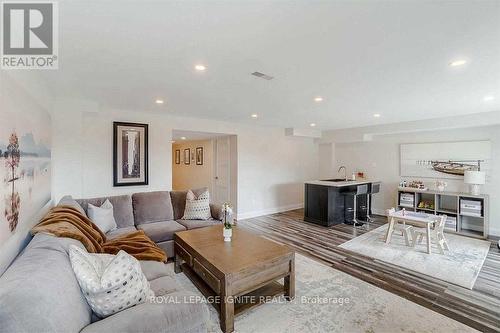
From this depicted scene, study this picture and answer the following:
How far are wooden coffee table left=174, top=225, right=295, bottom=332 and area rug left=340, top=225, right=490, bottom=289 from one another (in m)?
1.87

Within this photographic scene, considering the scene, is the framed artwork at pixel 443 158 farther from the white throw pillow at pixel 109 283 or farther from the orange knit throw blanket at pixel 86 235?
the white throw pillow at pixel 109 283

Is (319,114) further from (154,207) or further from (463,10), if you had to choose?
(154,207)

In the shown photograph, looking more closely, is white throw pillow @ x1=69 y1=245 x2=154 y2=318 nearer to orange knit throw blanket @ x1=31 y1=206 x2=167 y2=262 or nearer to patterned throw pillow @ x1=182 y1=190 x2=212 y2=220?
orange knit throw blanket @ x1=31 y1=206 x2=167 y2=262

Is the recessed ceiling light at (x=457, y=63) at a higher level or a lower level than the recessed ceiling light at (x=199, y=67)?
lower

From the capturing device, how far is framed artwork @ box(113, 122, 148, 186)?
401cm

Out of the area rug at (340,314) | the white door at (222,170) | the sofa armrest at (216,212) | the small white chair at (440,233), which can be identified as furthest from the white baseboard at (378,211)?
the sofa armrest at (216,212)

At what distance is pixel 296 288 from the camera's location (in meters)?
2.57

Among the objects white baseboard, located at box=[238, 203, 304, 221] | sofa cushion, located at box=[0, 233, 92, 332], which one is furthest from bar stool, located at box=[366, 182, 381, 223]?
sofa cushion, located at box=[0, 233, 92, 332]

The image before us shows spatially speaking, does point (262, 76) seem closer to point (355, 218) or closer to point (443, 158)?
point (355, 218)

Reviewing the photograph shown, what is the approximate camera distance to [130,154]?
4.15 metres

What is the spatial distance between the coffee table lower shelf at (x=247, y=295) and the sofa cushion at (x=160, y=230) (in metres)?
0.76

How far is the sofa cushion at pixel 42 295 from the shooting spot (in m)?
0.91

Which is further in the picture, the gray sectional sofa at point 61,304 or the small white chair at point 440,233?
the small white chair at point 440,233

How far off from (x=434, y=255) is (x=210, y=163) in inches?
207
